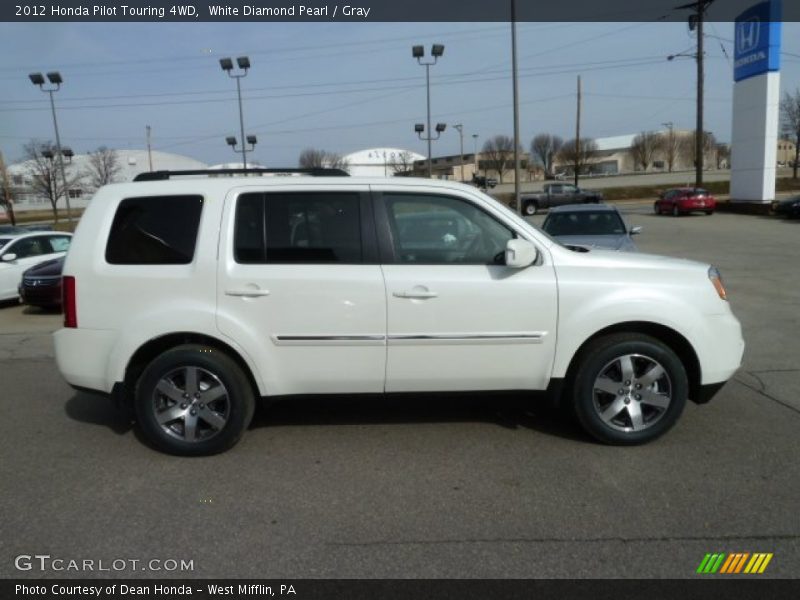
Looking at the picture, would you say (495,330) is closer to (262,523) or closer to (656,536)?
(656,536)

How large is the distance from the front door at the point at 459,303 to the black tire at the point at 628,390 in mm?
281

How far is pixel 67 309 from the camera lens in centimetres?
416

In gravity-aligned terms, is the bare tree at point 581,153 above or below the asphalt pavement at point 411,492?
above

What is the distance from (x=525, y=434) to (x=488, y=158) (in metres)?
111

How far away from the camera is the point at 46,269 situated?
1120cm

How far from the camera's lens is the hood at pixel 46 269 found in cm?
1098

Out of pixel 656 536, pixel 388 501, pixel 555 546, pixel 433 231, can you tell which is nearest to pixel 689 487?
pixel 656 536

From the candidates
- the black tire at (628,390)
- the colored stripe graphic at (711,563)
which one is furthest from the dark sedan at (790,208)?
the colored stripe graphic at (711,563)

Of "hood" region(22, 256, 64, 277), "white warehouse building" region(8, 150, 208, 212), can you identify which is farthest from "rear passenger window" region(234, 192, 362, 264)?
"white warehouse building" region(8, 150, 208, 212)

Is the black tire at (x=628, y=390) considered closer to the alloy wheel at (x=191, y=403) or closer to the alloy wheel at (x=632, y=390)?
the alloy wheel at (x=632, y=390)

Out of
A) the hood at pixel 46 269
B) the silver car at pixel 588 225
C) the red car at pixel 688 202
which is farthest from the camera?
the red car at pixel 688 202

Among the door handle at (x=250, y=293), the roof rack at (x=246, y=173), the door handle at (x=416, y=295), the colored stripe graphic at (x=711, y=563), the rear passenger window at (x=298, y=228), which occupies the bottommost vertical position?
the colored stripe graphic at (x=711, y=563)

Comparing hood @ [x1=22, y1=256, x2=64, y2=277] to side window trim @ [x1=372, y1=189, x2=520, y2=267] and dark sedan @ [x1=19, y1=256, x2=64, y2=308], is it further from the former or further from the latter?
side window trim @ [x1=372, y1=189, x2=520, y2=267]
